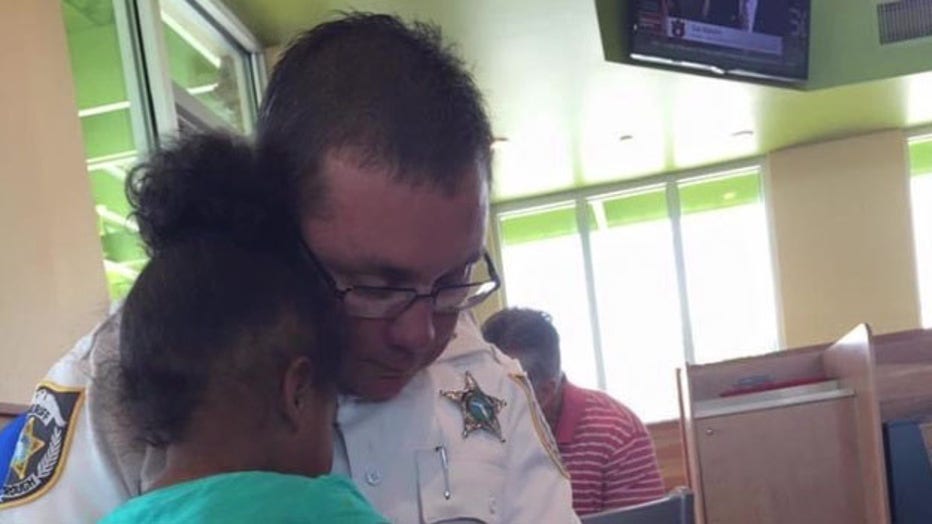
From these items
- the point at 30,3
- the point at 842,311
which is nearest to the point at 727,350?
the point at 842,311

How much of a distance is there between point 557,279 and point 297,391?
7.43m

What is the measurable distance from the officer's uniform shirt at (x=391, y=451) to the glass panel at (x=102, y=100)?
93cm

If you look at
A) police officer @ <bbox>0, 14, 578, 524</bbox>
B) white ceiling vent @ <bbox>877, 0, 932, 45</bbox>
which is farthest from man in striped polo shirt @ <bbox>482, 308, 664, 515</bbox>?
white ceiling vent @ <bbox>877, 0, 932, 45</bbox>

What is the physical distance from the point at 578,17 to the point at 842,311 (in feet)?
14.2

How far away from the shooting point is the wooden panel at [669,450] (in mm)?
4852

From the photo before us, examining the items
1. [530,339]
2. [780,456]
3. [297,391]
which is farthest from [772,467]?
[297,391]

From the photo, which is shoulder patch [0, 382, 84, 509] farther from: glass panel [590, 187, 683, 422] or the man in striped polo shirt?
glass panel [590, 187, 683, 422]

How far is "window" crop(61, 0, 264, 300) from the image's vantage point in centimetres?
212

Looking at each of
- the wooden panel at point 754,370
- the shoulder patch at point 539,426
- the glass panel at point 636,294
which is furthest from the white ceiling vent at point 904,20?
the glass panel at point 636,294

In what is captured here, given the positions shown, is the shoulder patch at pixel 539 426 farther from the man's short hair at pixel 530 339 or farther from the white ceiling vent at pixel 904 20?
the white ceiling vent at pixel 904 20

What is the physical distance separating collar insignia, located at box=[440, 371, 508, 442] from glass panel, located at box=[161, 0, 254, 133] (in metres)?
2.40

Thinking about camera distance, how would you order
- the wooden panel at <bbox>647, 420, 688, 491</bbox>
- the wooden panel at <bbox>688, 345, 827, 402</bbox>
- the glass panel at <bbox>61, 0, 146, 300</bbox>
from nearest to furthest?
the glass panel at <bbox>61, 0, 146, 300</bbox>
the wooden panel at <bbox>688, 345, 827, 402</bbox>
the wooden panel at <bbox>647, 420, 688, 491</bbox>

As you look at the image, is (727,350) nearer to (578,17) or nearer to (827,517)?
(578,17)

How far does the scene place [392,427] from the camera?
0.88 meters
